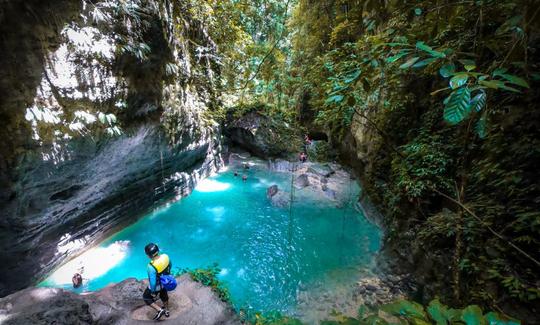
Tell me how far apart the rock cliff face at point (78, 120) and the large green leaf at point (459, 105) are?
6473mm

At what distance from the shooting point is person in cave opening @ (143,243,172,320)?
460 centimetres

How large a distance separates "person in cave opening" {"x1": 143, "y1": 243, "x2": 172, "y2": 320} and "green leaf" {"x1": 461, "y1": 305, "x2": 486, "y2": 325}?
461 cm

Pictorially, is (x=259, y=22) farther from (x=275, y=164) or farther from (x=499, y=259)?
(x=499, y=259)

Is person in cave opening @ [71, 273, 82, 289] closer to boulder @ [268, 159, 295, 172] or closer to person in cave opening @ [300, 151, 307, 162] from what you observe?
boulder @ [268, 159, 295, 172]

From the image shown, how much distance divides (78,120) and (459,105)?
23.1ft

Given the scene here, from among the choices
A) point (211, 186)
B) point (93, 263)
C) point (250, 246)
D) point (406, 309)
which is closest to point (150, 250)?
point (93, 263)

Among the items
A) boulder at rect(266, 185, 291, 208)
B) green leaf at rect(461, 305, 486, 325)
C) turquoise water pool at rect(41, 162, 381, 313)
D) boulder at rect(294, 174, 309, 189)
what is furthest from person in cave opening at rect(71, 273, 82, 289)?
boulder at rect(294, 174, 309, 189)

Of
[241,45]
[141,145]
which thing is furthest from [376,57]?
[241,45]

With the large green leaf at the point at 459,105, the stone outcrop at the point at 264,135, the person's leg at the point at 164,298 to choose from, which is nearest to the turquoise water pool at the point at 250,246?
the person's leg at the point at 164,298

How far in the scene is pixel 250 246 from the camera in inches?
324

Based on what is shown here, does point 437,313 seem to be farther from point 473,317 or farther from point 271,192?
point 271,192

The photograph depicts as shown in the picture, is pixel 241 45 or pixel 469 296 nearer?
pixel 469 296

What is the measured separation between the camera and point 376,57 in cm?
204

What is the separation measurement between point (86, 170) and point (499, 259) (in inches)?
329
